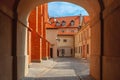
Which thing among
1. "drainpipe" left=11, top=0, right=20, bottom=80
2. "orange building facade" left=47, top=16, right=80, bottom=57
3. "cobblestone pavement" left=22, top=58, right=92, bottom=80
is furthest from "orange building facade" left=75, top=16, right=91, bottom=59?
"drainpipe" left=11, top=0, right=20, bottom=80

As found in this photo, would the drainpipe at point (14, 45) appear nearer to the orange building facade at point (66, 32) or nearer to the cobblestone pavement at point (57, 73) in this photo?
the cobblestone pavement at point (57, 73)

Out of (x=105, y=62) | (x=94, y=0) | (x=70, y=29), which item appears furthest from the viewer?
(x=70, y=29)

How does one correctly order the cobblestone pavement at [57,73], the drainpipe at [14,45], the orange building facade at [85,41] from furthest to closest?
1. the orange building facade at [85,41]
2. the cobblestone pavement at [57,73]
3. the drainpipe at [14,45]

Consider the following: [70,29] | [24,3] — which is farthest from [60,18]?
[24,3]

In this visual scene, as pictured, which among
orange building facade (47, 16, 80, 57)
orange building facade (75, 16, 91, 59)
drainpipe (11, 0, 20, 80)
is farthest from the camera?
orange building facade (47, 16, 80, 57)

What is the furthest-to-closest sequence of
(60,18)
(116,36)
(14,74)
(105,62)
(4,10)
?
(60,18)
(14,74)
(105,62)
(4,10)
(116,36)

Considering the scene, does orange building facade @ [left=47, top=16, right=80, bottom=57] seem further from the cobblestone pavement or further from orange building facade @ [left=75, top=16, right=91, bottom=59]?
the cobblestone pavement

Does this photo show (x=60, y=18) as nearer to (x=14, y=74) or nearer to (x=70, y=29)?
(x=70, y=29)

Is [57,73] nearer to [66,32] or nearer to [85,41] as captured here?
[85,41]

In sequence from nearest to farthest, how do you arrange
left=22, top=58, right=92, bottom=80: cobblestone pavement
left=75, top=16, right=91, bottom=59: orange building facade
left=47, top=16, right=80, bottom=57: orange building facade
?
1. left=22, top=58, right=92, bottom=80: cobblestone pavement
2. left=75, top=16, right=91, bottom=59: orange building facade
3. left=47, top=16, right=80, bottom=57: orange building facade

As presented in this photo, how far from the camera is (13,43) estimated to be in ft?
40.9

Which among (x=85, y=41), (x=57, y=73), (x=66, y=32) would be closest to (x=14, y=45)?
(x=57, y=73)

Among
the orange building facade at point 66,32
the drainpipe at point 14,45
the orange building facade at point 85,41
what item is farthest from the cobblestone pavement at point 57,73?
the orange building facade at point 66,32

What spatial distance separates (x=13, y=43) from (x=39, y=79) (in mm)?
2990
